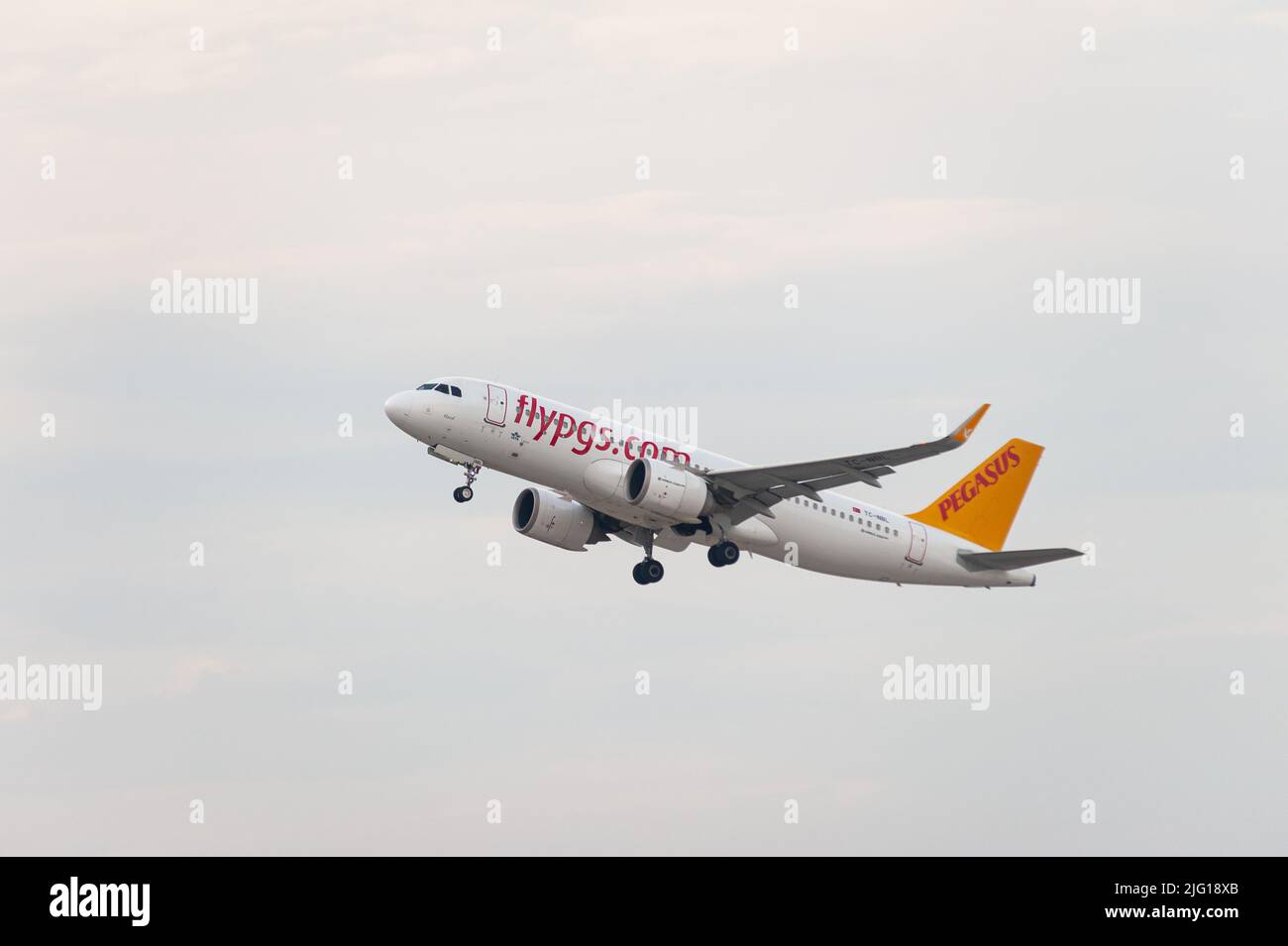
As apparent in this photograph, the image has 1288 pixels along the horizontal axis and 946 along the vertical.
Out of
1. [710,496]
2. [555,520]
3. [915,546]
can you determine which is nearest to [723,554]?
[710,496]

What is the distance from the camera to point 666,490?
2557 inches

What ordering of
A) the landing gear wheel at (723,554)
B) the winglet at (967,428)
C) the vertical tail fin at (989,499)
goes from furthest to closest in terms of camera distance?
the vertical tail fin at (989,499) → the landing gear wheel at (723,554) → the winglet at (967,428)

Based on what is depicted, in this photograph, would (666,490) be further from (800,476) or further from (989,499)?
(989,499)

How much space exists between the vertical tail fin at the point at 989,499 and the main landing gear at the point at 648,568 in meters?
9.74

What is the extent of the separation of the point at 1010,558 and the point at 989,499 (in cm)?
479

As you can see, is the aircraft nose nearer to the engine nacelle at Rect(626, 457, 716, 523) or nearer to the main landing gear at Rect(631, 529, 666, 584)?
the engine nacelle at Rect(626, 457, 716, 523)

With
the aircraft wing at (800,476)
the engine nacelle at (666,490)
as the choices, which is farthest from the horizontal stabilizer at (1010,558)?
the engine nacelle at (666,490)

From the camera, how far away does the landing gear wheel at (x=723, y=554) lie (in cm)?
6762

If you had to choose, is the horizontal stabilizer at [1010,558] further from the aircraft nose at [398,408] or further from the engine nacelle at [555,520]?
the aircraft nose at [398,408]

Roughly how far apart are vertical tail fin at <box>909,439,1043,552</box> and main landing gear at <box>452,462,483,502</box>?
17.7 meters

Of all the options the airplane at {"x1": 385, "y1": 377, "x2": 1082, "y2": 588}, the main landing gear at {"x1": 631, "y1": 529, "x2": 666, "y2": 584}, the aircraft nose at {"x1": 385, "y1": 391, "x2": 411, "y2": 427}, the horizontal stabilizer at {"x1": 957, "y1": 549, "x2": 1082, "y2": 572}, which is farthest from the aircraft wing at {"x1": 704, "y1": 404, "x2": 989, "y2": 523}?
the aircraft nose at {"x1": 385, "y1": 391, "x2": 411, "y2": 427}

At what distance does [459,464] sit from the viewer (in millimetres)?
63469
